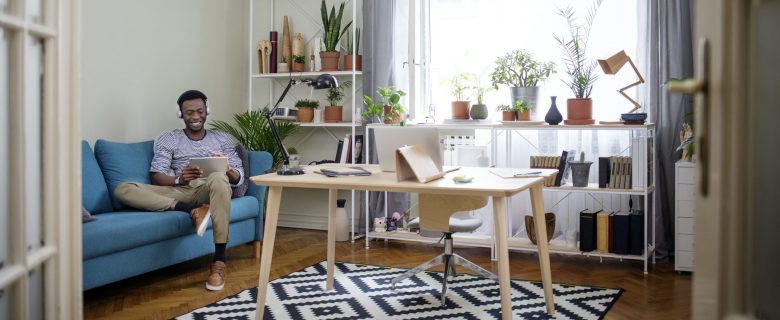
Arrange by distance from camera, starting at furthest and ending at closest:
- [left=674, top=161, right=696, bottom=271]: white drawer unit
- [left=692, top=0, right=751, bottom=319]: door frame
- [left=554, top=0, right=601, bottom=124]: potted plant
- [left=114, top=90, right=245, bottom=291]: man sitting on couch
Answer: [left=554, top=0, right=601, bottom=124]: potted plant
[left=674, top=161, right=696, bottom=271]: white drawer unit
[left=114, top=90, right=245, bottom=291]: man sitting on couch
[left=692, top=0, right=751, bottom=319]: door frame

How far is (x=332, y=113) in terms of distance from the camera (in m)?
5.54

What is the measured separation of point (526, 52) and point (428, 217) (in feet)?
5.93

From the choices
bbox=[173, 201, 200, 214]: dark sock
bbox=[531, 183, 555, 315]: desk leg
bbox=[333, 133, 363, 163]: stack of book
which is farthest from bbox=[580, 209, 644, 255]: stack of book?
bbox=[173, 201, 200, 214]: dark sock

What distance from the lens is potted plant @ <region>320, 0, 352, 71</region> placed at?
5469 millimetres

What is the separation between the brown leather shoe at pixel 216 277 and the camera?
3801mm

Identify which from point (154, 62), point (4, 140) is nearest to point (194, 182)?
point (154, 62)

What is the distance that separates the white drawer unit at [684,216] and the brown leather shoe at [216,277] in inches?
104

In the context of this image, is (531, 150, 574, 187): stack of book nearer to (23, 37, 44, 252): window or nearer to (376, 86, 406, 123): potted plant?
(376, 86, 406, 123): potted plant

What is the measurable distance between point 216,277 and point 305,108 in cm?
209

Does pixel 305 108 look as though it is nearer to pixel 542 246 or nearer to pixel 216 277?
pixel 216 277

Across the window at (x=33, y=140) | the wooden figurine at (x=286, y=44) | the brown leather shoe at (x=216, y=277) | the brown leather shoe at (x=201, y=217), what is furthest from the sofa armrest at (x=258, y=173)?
the window at (x=33, y=140)

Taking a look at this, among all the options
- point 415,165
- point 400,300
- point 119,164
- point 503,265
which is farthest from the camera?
point 119,164

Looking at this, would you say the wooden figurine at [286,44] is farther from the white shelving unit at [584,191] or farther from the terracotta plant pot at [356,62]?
the white shelving unit at [584,191]

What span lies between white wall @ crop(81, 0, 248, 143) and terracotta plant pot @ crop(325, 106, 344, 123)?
0.93 metres
